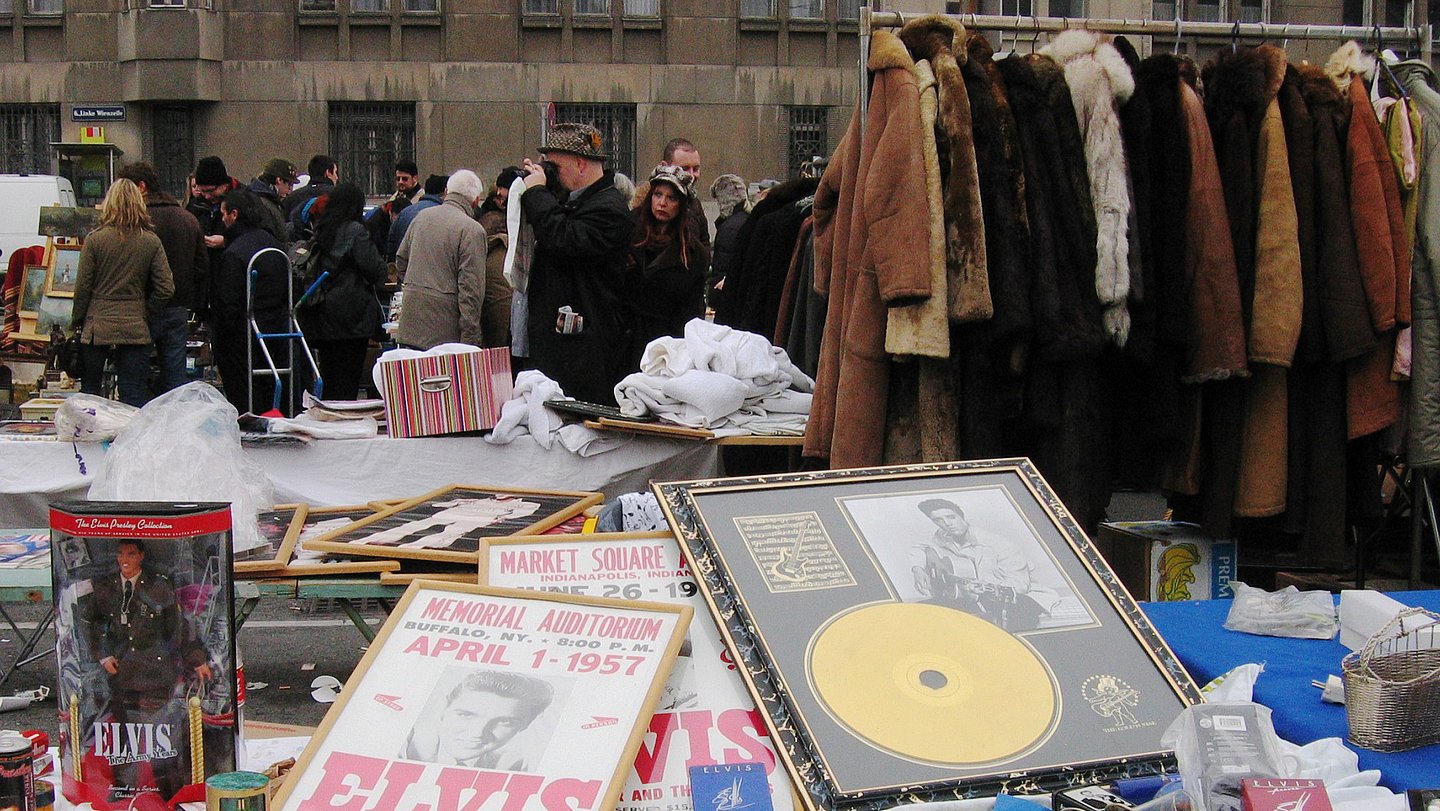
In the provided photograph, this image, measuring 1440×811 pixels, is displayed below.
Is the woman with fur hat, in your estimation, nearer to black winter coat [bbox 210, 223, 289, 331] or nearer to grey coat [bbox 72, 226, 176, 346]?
black winter coat [bbox 210, 223, 289, 331]

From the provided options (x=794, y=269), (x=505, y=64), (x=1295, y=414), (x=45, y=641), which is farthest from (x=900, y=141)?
(x=505, y=64)

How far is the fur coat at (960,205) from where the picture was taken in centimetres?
395

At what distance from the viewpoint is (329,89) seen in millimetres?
23156

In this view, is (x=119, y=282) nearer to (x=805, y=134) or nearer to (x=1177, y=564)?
(x=1177, y=564)

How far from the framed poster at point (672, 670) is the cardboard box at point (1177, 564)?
2739 mm

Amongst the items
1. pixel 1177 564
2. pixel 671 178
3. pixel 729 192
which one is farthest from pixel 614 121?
pixel 1177 564

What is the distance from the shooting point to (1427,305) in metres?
4.39

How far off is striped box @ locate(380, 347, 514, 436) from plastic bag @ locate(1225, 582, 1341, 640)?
10.2ft

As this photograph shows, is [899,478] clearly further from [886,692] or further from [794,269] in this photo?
[794,269]

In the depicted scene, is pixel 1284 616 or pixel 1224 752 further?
pixel 1284 616

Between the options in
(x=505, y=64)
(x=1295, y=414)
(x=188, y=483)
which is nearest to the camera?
(x=188, y=483)

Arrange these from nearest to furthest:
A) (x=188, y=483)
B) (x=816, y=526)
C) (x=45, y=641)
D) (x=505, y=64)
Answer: (x=816, y=526) < (x=188, y=483) < (x=45, y=641) < (x=505, y=64)

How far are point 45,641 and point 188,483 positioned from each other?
256 cm

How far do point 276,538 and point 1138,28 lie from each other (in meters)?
3.21
